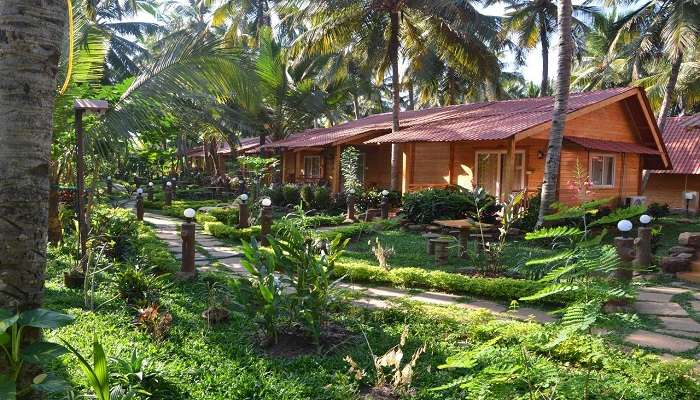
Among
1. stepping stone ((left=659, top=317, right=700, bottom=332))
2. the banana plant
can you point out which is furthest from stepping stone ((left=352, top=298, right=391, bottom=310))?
the banana plant

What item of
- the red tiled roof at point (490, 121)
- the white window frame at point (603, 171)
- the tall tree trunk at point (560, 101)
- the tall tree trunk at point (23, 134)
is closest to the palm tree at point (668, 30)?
the red tiled roof at point (490, 121)

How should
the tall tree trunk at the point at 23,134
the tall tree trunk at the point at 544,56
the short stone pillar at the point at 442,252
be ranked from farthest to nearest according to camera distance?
the tall tree trunk at the point at 544,56 < the short stone pillar at the point at 442,252 < the tall tree trunk at the point at 23,134

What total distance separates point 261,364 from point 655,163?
17.7 metres

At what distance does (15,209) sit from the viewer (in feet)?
7.91

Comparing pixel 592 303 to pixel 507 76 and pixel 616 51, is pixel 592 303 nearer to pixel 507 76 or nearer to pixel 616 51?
pixel 616 51

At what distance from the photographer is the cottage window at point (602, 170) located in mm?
16067

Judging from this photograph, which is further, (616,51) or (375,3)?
(616,51)

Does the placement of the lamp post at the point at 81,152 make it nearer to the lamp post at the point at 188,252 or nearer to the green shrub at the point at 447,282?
the lamp post at the point at 188,252

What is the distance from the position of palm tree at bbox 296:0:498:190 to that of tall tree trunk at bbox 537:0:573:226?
5208 millimetres

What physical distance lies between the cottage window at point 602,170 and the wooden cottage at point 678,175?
16.1 ft

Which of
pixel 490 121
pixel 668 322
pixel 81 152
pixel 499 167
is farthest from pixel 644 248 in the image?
pixel 81 152

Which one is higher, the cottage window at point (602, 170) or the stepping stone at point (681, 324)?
the cottage window at point (602, 170)

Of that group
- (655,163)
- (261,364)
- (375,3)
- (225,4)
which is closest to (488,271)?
(261,364)

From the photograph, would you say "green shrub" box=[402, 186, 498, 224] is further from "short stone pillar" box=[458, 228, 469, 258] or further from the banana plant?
the banana plant
